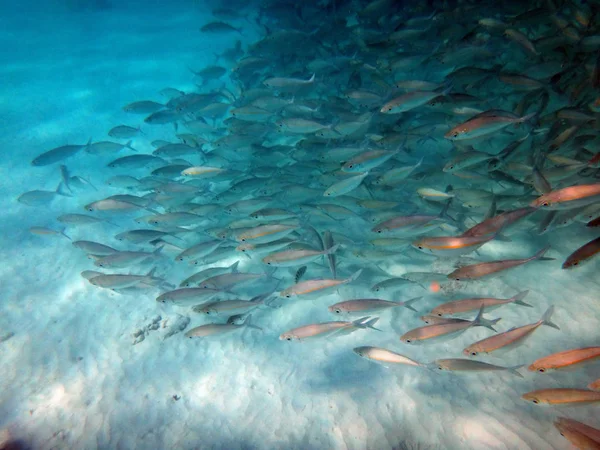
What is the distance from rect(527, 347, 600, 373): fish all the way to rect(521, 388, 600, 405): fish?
0.17 metres

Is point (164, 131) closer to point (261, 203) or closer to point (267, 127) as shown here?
point (267, 127)

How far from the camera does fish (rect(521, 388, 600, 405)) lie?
84.0 inches

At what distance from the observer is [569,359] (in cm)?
232

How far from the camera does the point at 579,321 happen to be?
377 cm

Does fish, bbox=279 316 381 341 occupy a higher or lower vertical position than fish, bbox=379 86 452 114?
lower

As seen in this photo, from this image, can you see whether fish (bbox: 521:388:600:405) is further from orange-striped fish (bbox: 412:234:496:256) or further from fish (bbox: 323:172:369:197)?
fish (bbox: 323:172:369:197)

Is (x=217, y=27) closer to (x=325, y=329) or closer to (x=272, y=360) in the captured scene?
(x=272, y=360)

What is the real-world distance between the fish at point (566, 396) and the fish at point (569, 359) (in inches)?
6.7

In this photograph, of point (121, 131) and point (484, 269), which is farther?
point (121, 131)

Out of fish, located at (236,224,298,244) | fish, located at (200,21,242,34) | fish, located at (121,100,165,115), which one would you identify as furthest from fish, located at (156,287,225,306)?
fish, located at (200,21,242,34)

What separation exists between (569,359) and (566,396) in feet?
0.92

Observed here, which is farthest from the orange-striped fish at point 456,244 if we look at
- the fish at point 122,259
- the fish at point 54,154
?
the fish at point 54,154

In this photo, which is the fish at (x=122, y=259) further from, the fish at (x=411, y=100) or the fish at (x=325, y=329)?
the fish at (x=411, y=100)

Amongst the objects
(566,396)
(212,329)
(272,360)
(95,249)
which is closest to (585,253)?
(566,396)
